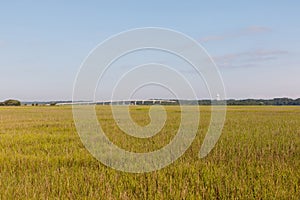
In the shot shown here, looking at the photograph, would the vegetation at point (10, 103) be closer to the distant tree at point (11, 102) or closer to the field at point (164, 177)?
the distant tree at point (11, 102)

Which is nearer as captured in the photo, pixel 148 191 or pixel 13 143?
pixel 148 191

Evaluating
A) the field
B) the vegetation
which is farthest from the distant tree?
the field

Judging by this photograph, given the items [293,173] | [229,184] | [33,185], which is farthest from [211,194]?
[33,185]

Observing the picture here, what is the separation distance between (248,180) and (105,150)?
151 inches

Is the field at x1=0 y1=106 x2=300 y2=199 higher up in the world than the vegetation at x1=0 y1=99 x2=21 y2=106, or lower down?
lower down

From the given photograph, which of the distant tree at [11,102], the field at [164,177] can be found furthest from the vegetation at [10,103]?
the field at [164,177]

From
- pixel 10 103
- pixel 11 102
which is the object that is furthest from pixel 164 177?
pixel 11 102

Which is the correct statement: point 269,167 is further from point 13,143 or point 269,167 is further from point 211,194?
point 13,143

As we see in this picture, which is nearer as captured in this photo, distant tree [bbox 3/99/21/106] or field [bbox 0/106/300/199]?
field [bbox 0/106/300/199]

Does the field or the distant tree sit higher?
the distant tree

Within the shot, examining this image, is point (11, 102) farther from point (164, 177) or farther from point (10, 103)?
point (164, 177)

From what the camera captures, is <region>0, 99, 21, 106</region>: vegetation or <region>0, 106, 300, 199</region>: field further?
<region>0, 99, 21, 106</region>: vegetation

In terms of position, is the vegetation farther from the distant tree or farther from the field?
the field

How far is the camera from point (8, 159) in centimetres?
646
